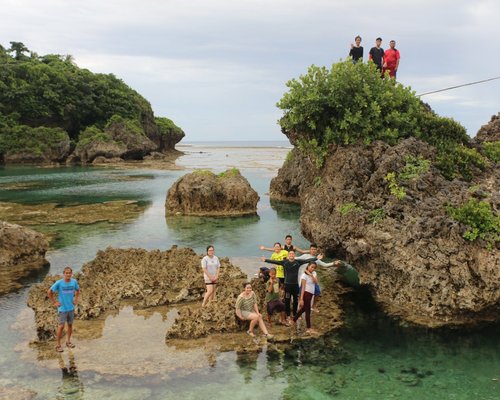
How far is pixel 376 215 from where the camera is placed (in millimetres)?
16844

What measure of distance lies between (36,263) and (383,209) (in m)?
15.9

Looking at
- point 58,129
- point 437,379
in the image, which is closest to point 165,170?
point 58,129

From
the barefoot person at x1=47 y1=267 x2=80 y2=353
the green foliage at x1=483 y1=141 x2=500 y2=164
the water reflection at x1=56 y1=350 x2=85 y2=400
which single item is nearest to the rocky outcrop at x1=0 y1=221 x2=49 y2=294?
the barefoot person at x1=47 y1=267 x2=80 y2=353

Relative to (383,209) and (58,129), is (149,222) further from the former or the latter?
(58,129)

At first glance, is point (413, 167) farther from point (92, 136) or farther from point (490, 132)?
point (92, 136)

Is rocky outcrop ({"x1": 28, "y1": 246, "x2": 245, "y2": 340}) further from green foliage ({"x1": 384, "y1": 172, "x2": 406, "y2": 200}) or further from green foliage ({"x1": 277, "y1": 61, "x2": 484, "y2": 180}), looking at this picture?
green foliage ({"x1": 277, "y1": 61, "x2": 484, "y2": 180})

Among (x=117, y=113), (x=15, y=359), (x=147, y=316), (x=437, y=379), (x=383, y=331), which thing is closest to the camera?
(x=437, y=379)

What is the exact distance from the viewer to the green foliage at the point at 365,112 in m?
18.0

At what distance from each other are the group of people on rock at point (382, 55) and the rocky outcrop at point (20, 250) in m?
17.0

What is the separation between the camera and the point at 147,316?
1612 cm

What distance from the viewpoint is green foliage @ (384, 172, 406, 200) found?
16.5 metres

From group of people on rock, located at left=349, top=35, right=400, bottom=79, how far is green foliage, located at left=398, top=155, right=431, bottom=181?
572 centimetres

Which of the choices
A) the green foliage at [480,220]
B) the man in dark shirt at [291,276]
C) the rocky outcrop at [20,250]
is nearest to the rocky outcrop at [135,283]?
the man in dark shirt at [291,276]

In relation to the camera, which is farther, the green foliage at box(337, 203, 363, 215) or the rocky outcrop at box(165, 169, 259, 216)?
the rocky outcrop at box(165, 169, 259, 216)
